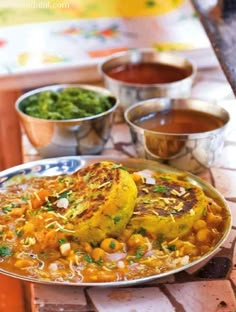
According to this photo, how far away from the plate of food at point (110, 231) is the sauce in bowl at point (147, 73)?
1.99 ft

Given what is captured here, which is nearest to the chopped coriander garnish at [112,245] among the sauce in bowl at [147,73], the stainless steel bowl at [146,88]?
the stainless steel bowl at [146,88]

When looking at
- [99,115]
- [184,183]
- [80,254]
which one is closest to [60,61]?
[99,115]

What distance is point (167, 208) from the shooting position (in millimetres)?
1234

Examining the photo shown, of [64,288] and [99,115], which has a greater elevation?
[99,115]

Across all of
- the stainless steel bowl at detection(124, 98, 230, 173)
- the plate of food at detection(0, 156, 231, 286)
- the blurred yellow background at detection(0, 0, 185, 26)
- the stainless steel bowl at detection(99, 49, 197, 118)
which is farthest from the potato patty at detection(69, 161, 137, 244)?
the blurred yellow background at detection(0, 0, 185, 26)

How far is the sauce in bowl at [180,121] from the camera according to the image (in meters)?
1.56

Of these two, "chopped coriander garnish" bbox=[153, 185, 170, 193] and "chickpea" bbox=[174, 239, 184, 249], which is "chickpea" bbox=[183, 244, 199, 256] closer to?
"chickpea" bbox=[174, 239, 184, 249]

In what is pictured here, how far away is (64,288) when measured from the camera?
1.19 m

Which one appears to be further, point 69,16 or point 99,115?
point 69,16

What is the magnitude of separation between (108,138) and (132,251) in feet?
1.69

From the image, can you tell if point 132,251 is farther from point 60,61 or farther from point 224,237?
point 60,61

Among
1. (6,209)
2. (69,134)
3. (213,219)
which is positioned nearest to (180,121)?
(69,134)

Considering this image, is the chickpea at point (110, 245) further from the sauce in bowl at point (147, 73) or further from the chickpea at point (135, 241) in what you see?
the sauce in bowl at point (147, 73)

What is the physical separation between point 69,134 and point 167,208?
1.39ft
